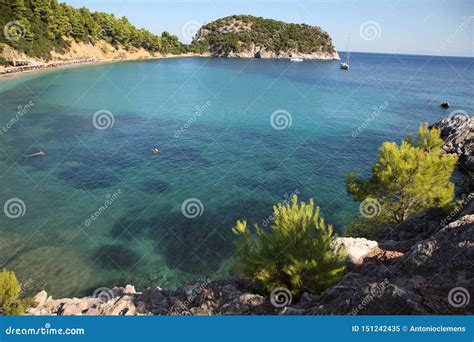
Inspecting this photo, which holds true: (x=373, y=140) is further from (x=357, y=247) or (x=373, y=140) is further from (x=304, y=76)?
(x=304, y=76)

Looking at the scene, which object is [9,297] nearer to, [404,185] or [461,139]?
[404,185]

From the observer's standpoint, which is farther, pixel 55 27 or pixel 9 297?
pixel 55 27

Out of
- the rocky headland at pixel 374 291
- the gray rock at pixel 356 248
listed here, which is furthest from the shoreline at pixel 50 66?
the gray rock at pixel 356 248

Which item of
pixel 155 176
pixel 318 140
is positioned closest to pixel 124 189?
pixel 155 176

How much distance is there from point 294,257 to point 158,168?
3005 centimetres

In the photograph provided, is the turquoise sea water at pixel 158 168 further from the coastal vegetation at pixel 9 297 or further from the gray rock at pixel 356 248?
the gray rock at pixel 356 248

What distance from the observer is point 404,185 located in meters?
21.9

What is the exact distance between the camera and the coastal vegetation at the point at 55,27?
10475 cm

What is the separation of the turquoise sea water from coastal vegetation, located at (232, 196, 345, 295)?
9403 mm

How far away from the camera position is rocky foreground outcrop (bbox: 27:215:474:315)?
11.1 metres

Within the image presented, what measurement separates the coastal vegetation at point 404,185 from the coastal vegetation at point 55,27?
118134 mm

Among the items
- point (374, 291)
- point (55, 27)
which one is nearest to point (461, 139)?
point (374, 291)

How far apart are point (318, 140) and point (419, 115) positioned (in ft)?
118

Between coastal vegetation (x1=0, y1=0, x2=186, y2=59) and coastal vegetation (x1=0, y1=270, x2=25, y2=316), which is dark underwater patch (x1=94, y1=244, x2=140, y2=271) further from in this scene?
coastal vegetation (x1=0, y1=0, x2=186, y2=59)
